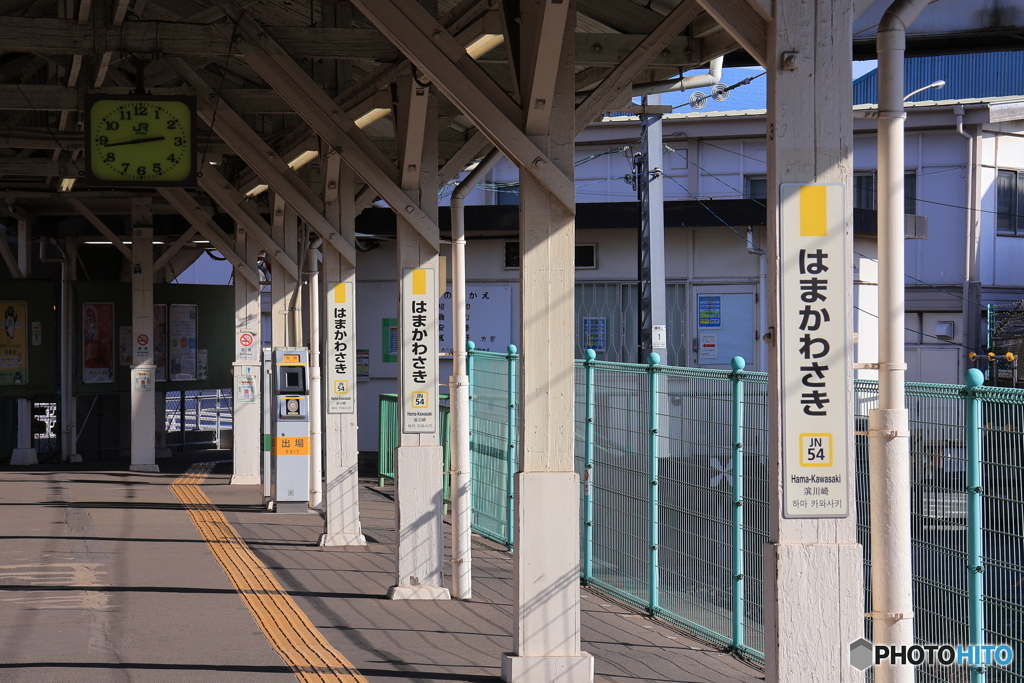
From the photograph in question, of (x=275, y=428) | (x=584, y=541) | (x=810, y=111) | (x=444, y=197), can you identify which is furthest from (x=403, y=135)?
(x=444, y=197)

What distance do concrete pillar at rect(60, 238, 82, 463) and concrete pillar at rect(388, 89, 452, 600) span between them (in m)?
12.2

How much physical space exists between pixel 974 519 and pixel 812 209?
203 cm

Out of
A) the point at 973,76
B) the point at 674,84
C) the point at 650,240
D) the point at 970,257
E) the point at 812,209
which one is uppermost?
the point at 973,76

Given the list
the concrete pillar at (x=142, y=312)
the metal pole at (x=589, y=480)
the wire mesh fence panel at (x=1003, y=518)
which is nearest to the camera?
the wire mesh fence panel at (x=1003, y=518)

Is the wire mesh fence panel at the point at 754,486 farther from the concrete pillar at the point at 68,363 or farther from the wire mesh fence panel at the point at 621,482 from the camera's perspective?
the concrete pillar at the point at 68,363

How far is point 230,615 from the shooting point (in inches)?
323

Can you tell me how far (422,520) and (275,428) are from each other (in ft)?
19.2

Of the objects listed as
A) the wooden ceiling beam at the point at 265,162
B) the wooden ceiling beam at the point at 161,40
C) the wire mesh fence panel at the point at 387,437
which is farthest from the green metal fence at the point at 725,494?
the wire mesh fence panel at the point at 387,437

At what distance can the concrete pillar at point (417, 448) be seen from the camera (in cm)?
877

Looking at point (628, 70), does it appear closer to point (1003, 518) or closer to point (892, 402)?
point (1003, 518)

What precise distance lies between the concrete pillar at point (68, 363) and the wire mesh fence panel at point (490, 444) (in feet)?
30.4

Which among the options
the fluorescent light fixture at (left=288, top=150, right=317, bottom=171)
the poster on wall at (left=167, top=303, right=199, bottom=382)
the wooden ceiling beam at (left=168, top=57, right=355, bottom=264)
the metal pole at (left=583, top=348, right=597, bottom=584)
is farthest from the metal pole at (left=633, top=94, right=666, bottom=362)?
the poster on wall at (left=167, top=303, right=199, bottom=382)

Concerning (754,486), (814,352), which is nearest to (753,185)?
Result: (754,486)

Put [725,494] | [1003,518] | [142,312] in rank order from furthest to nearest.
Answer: [142,312] → [725,494] → [1003,518]
